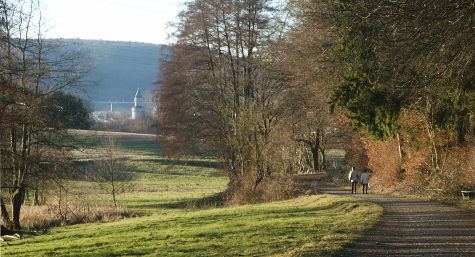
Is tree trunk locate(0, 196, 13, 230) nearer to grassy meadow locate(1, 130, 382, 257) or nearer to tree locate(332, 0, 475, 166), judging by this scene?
grassy meadow locate(1, 130, 382, 257)

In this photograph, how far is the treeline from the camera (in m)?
14.7

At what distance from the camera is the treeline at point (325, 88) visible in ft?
48.2

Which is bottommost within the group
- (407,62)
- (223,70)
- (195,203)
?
(195,203)

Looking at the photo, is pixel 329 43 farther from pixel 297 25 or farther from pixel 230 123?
pixel 230 123

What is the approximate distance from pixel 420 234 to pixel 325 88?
16.2 meters

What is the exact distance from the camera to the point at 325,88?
2894cm

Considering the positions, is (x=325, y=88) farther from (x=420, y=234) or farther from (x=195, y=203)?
(x=420, y=234)

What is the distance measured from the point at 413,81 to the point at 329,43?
10.8m

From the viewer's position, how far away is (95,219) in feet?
92.1

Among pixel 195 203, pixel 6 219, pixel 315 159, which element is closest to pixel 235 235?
pixel 6 219

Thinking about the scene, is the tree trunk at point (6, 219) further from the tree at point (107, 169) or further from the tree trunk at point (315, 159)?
the tree trunk at point (315, 159)

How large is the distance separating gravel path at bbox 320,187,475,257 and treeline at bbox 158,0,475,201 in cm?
368

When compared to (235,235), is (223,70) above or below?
above

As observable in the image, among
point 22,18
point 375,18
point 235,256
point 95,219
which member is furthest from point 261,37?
point 235,256
